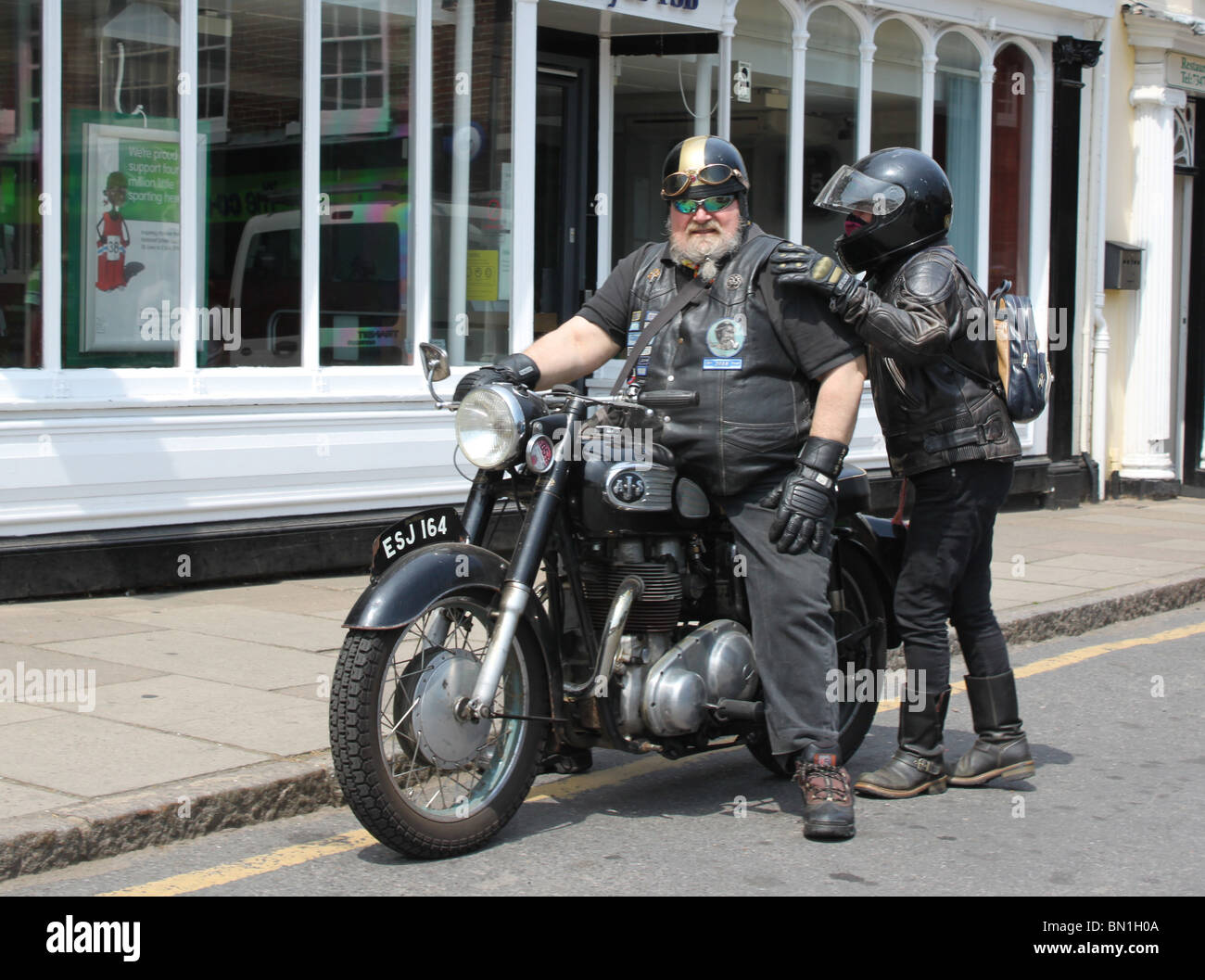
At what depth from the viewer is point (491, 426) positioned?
4.62 m

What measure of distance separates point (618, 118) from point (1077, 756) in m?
6.29

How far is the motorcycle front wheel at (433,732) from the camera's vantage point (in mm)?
4352

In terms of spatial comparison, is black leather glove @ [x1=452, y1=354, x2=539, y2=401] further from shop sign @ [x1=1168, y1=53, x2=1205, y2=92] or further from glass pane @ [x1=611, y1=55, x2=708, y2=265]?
shop sign @ [x1=1168, y1=53, x2=1205, y2=92]

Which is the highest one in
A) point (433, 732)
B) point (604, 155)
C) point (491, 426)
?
point (604, 155)

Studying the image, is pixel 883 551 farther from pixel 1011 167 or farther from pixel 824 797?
pixel 1011 167

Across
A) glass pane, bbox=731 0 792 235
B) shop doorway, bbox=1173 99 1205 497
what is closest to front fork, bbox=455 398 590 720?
glass pane, bbox=731 0 792 235

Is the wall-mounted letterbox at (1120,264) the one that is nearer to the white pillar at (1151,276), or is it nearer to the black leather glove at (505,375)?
the white pillar at (1151,276)

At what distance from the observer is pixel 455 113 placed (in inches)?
388

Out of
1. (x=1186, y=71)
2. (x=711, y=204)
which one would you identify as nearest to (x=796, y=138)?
(x=1186, y=71)

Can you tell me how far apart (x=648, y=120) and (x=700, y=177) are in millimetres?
6425

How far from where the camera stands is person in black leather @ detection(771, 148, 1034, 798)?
5.34 metres

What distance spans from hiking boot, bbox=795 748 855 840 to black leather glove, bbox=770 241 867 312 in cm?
136
